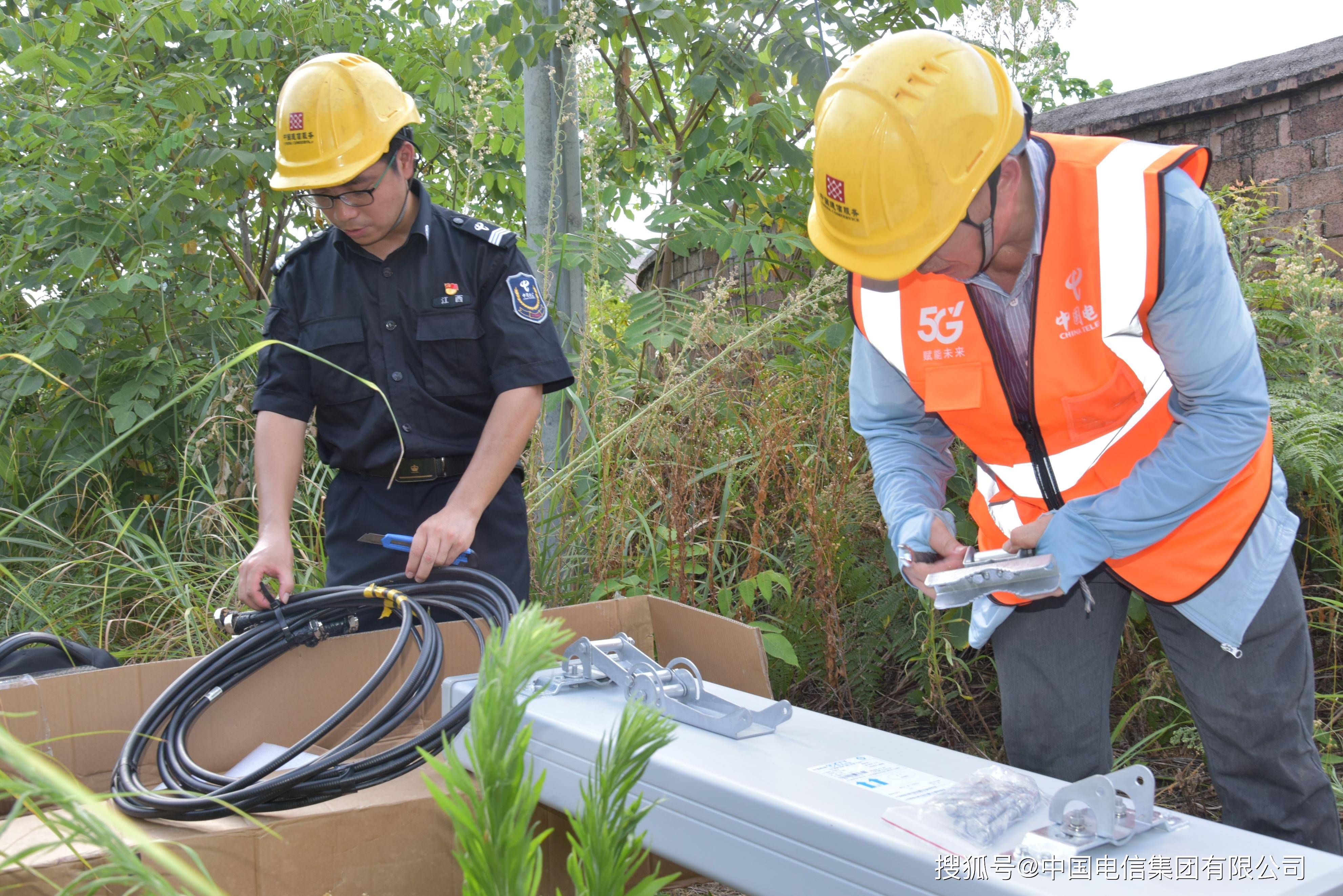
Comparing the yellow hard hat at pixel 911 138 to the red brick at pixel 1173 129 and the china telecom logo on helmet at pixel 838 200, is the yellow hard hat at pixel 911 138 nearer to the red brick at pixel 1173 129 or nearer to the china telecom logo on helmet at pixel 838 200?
the china telecom logo on helmet at pixel 838 200

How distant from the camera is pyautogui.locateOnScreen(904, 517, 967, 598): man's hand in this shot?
1.88 meters

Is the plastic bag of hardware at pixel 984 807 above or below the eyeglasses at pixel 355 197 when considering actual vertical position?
below

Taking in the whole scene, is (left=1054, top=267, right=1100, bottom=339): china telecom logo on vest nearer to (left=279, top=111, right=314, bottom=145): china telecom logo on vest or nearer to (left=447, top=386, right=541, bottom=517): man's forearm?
(left=447, top=386, right=541, bottom=517): man's forearm

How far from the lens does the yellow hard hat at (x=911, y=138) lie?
1650 mm

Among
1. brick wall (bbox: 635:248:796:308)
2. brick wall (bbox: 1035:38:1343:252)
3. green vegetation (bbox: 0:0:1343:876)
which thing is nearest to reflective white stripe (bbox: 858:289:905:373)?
green vegetation (bbox: 0:0:1343:876)

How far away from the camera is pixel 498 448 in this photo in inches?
91.7

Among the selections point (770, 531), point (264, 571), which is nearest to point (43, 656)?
point (264, 571)

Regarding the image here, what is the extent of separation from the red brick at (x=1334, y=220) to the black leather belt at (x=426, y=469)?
11.1ft

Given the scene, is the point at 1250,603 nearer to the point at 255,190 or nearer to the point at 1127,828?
the point at 1127,828

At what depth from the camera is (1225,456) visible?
1.63 meters

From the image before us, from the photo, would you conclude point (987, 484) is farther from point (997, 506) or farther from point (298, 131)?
point (298, 131)

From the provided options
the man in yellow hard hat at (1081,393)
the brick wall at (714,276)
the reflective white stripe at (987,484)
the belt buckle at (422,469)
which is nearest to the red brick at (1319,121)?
the brick wall at (714,276)

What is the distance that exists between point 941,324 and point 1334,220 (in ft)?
9.23

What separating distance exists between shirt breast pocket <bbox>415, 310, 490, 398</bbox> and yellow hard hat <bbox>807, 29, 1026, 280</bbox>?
1.11 m
